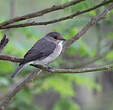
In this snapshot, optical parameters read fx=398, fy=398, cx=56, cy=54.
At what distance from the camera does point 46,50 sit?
4652 millimetres

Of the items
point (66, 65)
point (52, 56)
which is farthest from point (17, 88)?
point (66, 65)

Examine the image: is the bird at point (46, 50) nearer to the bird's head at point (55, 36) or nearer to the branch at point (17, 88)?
the bird's head at point (55, 36)

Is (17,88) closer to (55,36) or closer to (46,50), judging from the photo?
(46,50)

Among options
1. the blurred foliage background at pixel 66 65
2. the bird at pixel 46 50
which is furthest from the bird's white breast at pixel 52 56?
the blurred foliage background at pixel 66 65

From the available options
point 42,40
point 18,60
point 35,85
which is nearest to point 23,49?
point 42,40

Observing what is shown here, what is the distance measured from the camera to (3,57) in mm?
2373

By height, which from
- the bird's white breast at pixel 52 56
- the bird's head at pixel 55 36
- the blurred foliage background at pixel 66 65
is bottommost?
the blurred foliage background at pixel 66 65

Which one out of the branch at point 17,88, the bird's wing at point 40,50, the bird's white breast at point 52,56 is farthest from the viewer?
the bird's white breast at point 52,56

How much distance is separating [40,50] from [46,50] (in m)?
0.14

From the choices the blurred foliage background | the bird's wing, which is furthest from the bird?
the blurred foliage background

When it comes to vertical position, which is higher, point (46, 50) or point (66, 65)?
point (46, 50)

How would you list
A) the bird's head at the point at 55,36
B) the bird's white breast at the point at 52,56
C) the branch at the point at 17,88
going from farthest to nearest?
the bird's head at the point at 55,36, the bird's white breast at the point at 52,56, the branch at the point at 17,88

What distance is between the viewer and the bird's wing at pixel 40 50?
4250 millimetres

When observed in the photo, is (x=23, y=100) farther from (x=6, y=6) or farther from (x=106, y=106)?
(x=6, y=6)
